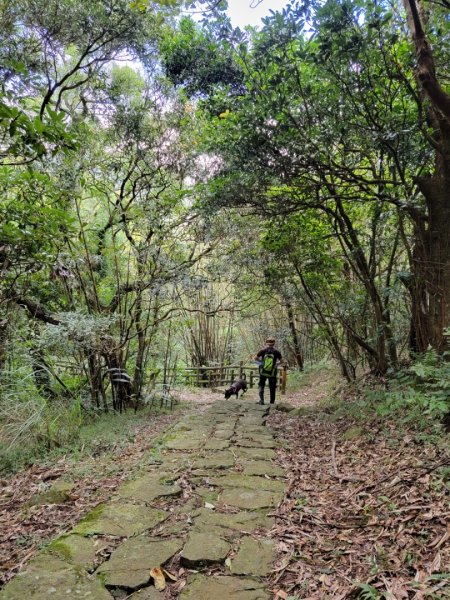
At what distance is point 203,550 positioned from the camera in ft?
6.72

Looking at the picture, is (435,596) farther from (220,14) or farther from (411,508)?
(220,14)

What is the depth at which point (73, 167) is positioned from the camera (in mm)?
5363

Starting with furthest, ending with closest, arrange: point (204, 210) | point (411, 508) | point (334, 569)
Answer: point (204, 210) → point (411, 508) → point (334, 569)

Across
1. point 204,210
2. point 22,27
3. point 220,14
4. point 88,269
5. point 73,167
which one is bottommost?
point 88,269

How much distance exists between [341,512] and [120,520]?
137cm

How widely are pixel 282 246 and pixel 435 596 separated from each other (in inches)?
203

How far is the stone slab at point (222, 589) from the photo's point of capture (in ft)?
5.60

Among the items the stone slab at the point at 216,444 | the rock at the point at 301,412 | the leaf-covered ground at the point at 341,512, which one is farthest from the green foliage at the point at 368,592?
the rock at the point at 301,412

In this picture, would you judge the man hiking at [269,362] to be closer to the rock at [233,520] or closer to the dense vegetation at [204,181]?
the dense vegetation at [204,181]

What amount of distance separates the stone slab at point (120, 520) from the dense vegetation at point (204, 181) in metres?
1.96

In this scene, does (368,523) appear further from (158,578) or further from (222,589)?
(158,578)

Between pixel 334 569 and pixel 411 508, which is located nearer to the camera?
pixel 334 569

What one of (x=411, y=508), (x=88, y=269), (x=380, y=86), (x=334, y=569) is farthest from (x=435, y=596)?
(x=88, y=269)

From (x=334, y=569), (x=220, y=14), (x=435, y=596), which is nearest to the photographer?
(x=435, y=596)
